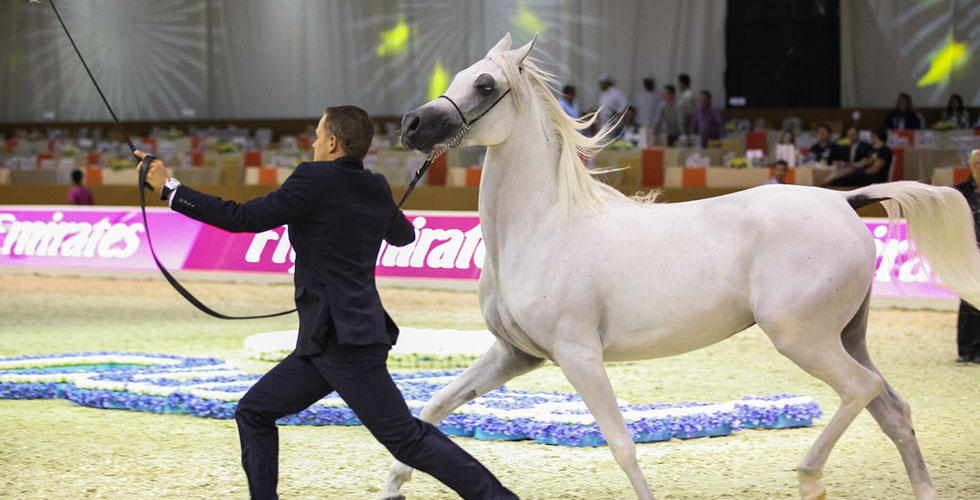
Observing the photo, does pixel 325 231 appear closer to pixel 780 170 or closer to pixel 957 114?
pixel 780 170

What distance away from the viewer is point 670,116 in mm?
22078

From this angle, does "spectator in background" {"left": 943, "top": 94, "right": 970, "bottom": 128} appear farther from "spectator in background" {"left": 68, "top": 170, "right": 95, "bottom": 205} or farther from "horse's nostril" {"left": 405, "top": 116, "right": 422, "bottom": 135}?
"horse's nostril" {"left": 405, "top": 116, "right": 422, "bottom": 135}

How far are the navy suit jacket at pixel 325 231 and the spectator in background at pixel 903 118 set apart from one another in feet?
57.4

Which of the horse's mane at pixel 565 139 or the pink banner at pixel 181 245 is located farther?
the pink banner at pixel 181 245

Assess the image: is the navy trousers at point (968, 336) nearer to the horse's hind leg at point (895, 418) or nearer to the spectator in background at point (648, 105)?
the horse's hind leg at point (895, 418)

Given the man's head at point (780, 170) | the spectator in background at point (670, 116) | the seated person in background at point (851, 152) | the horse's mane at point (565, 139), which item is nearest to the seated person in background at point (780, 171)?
the man's head at point (780, 170)

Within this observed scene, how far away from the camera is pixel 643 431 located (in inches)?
253

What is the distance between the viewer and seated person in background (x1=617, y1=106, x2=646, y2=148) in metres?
19.2

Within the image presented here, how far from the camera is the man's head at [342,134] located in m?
4.39

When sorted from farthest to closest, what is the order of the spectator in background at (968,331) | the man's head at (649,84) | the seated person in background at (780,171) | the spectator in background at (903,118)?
1. the man's head at (649,84)
2. the spectator in background at (903,118)
3. the seated person in background at (780,171)
4. the spectator in background at (968,331)

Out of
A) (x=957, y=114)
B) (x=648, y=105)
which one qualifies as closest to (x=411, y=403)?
(x=957, y=114)

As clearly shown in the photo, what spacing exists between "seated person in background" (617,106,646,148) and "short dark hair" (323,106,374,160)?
13973mm

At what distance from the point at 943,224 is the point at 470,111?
216 centimetres

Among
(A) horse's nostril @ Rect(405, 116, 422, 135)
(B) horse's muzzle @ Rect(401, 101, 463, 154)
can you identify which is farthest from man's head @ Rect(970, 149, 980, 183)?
(A) horse's nostril @ Rect(405, 116, 422, 135)
